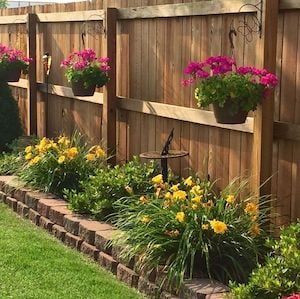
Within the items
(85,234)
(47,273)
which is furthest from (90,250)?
(47,273)

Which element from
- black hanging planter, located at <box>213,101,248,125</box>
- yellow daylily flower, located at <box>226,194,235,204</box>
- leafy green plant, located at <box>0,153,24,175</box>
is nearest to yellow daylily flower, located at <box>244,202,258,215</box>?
yellow daylily flower, located at <box>226,194,235,204</box>

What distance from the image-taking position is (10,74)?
989cm

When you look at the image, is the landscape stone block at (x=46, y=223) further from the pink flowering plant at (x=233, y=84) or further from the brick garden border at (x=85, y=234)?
the pink flowering plant at (x=233, y=84)

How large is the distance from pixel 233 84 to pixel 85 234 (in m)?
1.81

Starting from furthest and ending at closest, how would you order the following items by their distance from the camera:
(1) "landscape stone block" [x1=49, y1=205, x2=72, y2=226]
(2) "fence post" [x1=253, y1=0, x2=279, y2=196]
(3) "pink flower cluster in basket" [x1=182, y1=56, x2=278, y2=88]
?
(1) "landscape stone block" [x1=49, y1=205, x2=72, y2=226] < (2) "fence post" [x1=253, y1=0, x2=279, y2=196] < (3) "pink flower cluster in basket" [x1=182, y1=56, x2=278, y2=88]

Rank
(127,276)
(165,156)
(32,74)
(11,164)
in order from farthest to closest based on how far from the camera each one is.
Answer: (32,74), (11,164), (165,156), (127,276)

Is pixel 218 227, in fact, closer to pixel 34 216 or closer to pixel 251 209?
pixel 251 209

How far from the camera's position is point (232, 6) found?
5.93 m

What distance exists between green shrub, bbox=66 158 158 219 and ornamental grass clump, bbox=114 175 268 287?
801 millimetres

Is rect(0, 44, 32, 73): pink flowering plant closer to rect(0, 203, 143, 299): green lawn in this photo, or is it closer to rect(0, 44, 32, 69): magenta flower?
rect(0, 44, 32, 69): magenta flower

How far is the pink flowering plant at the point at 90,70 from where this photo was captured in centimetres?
770

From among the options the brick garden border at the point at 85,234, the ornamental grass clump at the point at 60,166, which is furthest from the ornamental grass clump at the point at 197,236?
the ornamental grass clump at the point at 60,166

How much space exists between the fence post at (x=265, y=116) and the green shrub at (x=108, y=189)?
4.39ft

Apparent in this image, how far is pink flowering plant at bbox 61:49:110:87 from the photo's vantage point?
7703 millimetres
